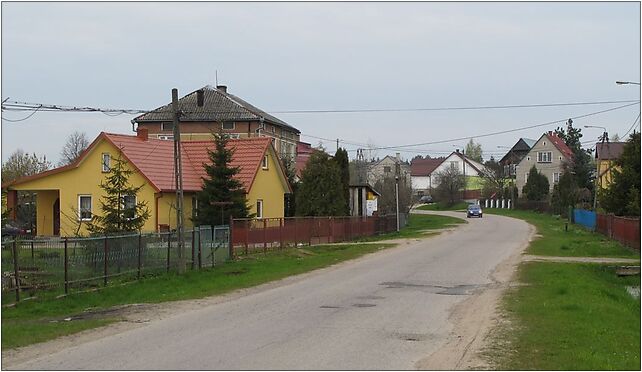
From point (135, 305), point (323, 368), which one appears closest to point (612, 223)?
point (135, 305)

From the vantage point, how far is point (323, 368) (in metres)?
9.69

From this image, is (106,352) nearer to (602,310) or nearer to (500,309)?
(500,309)

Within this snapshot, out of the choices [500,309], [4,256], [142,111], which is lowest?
[500,309]

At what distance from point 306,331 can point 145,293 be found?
7.56m

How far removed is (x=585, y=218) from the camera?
60.6 meters

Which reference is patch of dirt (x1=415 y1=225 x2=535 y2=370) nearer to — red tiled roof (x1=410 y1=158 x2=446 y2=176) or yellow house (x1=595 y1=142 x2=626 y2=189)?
yellow house (x1=595 y1=142 x2=626 y2=189)

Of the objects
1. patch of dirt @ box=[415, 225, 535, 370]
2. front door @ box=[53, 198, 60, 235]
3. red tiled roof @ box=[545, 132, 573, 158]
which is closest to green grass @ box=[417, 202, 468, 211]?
red tiled roof @ box=[545, 132, 573, 158]

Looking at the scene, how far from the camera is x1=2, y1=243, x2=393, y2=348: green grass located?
534 inches

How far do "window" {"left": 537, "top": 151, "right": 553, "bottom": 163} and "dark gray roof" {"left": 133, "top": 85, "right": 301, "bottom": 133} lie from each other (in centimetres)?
5288

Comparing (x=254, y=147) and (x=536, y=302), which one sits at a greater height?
(x=254, y=147)

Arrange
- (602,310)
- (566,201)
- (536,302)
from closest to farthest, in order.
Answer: (602,310)
(536,302)
(566,201)

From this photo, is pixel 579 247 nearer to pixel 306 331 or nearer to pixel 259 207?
pixel 259 207

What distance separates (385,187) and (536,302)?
64133mm

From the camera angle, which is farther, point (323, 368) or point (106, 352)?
point (106, 352)
